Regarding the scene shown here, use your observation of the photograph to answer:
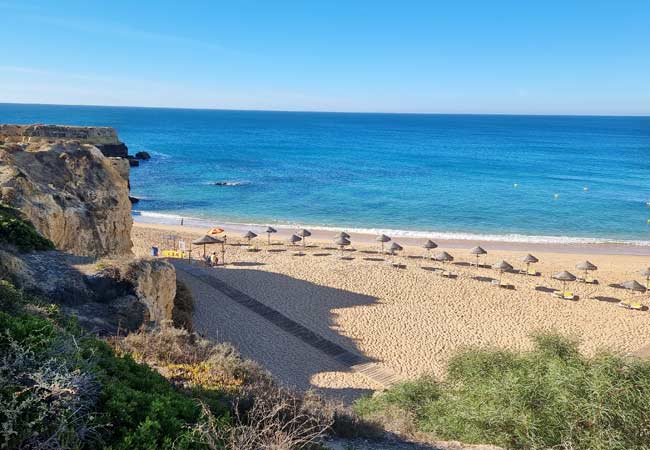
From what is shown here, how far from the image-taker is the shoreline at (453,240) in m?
31.0

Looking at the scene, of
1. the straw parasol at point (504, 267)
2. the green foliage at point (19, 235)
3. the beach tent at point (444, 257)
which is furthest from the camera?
the beach tent at point (444, 257)

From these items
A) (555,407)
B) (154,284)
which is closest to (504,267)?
(154,284)

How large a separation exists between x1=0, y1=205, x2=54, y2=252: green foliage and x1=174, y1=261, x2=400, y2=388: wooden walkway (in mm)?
8424

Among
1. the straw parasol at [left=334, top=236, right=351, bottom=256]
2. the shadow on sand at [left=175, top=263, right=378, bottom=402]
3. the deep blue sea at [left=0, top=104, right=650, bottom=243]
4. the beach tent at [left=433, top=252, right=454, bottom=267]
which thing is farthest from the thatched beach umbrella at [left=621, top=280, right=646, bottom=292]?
the straw parasol at [left=334, top=236, right=351, bottom=256]

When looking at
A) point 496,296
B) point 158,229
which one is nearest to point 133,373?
point 496,296

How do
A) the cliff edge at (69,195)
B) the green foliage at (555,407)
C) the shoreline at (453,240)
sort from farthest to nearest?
1. the shoreline at (453,240)
2. the cliff edge at (69,195)
3. the green foliage at (555,407)

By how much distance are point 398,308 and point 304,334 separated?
4.63 m

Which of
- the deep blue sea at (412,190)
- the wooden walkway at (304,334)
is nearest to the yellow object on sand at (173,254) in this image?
the wooden walkway at (304,334)

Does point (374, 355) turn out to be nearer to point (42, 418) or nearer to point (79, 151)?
point (42, 418)

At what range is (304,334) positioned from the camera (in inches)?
650

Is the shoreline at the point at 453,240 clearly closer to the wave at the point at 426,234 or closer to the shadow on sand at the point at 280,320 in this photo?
the wave at the point at 426,234

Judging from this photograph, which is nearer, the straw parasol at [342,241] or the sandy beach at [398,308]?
the sandy beach at [398,308]

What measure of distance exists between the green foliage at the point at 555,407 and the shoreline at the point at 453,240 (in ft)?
76.4

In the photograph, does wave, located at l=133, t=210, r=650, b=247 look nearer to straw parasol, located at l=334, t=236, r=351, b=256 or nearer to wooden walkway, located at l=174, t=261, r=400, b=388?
straw parasol, located at l=334, t=236, r=351, b=256
